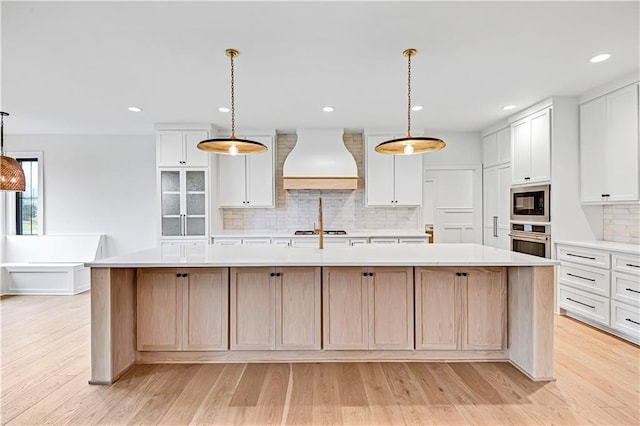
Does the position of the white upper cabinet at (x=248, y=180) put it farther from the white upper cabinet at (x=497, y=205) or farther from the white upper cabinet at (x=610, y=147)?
the white upper cabinet at (x=610, y=147)

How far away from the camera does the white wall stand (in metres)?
5.71

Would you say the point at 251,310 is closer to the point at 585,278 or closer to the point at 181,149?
the point at 181,149

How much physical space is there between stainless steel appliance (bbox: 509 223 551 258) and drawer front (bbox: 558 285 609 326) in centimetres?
45

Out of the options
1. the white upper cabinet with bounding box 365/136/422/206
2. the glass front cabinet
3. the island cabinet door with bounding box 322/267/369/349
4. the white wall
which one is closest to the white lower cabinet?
the white upper cabinet with bounding box 365/136/422/206

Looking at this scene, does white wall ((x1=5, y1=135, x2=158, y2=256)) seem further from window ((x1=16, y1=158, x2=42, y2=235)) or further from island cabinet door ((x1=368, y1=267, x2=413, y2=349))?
island cabinet door ((x1=368, y1=267, x2=413, y2=349))

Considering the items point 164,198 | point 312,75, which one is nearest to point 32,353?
point 164,198

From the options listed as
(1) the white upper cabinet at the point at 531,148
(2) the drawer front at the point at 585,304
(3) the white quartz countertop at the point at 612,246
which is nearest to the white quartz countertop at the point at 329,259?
(3) the white quartz countertop at the point at 612,246

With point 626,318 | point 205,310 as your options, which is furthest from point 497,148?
point 205,310

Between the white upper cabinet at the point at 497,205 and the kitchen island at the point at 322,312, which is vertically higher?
the white upper cabinet at the point at 497,205

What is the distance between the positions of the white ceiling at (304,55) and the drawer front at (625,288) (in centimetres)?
193

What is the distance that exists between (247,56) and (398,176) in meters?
3.20

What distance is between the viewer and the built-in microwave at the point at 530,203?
4.07 meters

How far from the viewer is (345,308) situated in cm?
273

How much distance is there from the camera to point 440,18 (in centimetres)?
232
